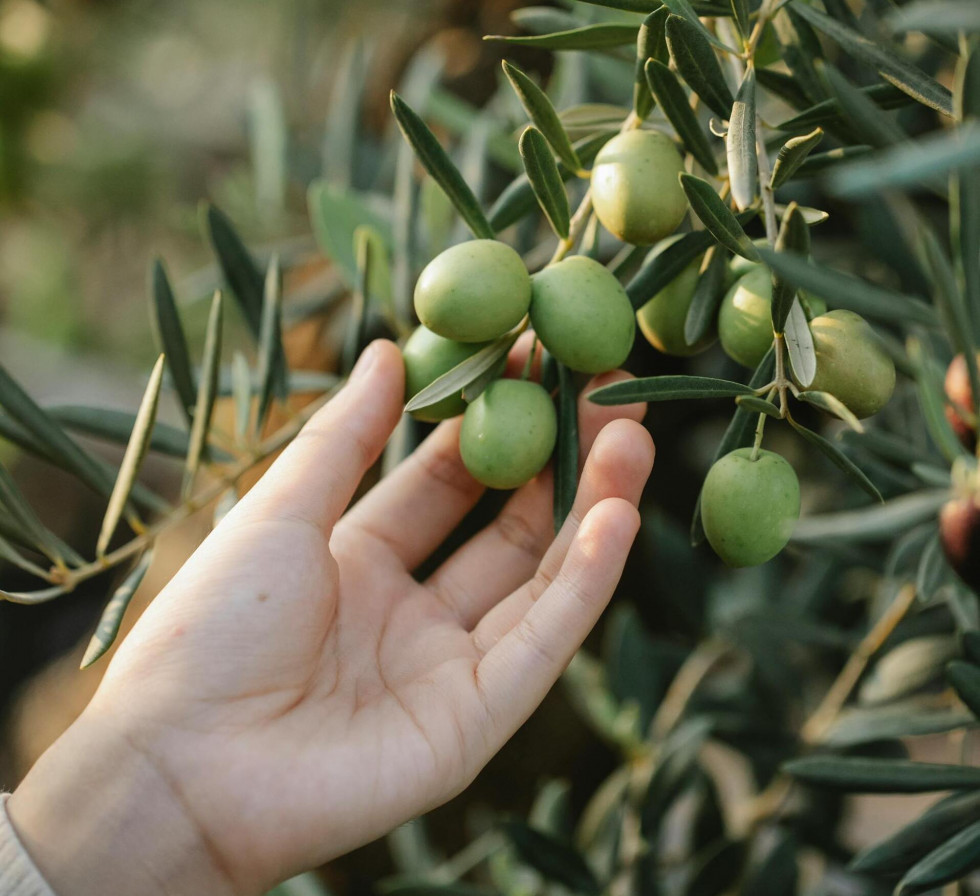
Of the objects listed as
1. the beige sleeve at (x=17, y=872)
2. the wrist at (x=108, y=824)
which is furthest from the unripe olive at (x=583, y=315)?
the beige sleeve at (x=17, y=872)

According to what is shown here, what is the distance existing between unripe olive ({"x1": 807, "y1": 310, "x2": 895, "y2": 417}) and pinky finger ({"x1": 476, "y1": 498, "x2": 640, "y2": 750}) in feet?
0.76

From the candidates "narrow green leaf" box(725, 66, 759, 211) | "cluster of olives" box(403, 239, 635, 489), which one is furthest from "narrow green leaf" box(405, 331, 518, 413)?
"narrow green leaf" box(725, 66, 759, 211)

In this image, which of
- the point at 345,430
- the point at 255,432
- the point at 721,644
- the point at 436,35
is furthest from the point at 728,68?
→ the point at 436,35

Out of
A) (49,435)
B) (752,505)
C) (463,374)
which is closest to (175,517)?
(49,435)

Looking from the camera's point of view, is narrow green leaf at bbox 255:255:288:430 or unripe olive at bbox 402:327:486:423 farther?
narrow green leaf at bbox 255:255:288:430

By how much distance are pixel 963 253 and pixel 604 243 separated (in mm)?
637

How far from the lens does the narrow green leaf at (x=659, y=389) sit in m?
0.60

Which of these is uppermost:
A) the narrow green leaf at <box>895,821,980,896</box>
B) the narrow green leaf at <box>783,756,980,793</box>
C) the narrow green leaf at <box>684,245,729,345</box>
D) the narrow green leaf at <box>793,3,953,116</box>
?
the narrow green leaf at <box>793,3,953,116</box>

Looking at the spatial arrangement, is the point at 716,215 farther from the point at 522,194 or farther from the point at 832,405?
the point at 522,194

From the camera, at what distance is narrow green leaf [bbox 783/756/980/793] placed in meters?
0.77

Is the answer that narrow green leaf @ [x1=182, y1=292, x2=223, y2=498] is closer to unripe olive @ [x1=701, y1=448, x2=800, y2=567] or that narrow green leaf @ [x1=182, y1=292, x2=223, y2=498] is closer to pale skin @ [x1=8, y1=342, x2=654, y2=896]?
pale skin @ [x1=8, y1=342, x2=654, y2=896]

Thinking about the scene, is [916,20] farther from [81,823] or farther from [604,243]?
[81,823]

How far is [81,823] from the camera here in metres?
0.73

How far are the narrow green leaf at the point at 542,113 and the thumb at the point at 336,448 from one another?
Result: 0.26 metres
